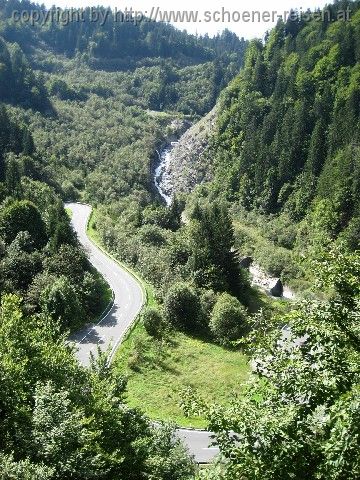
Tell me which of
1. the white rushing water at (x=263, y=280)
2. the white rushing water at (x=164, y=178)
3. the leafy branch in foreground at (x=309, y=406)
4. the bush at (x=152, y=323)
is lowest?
the white rushing water at (x=263, y=280)

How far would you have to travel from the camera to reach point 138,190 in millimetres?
109688

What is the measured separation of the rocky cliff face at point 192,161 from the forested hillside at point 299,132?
15.5 feet

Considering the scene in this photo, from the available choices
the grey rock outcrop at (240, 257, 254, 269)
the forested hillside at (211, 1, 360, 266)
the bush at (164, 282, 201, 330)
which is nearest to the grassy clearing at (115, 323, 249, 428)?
the bush at (164, 282, 201, 330)

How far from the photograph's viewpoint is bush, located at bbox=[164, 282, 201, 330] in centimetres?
4910

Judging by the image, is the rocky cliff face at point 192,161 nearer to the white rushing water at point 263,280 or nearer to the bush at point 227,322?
the white rushing water at point 263,280

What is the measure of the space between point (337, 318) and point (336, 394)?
1.89 meters

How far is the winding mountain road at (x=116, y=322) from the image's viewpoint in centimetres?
3086

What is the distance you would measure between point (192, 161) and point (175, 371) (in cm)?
9589

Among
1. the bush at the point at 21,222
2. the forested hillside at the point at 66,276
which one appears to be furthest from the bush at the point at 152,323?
the bush at the point at 21,222

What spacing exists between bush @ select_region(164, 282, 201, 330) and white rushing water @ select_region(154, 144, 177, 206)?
69339mm

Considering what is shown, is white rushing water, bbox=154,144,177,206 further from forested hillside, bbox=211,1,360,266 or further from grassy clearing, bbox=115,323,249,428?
grassy clearing, bbox=115,323,249,428

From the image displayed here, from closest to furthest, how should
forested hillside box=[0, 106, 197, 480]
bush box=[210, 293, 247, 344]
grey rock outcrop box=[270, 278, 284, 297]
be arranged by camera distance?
forested hillside box=[0, 106, 197, 480] < bush box=[210, 293, 247, 344] < grey rock outcrop box=[270, 278, 284, 297]

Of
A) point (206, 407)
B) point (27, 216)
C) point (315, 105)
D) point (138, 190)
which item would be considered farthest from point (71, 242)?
point (315, 105)

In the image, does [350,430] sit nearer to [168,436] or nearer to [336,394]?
[336,394]
